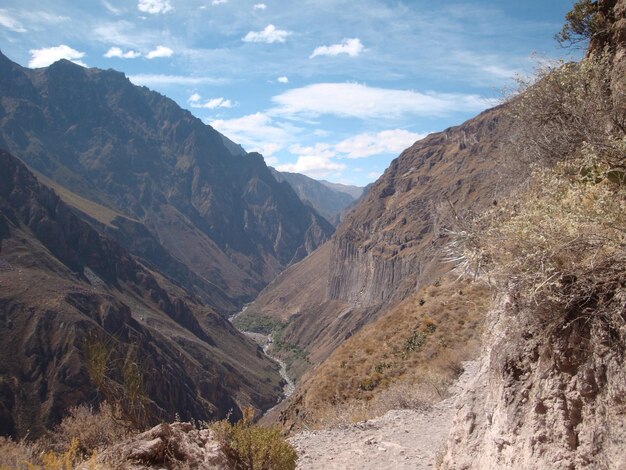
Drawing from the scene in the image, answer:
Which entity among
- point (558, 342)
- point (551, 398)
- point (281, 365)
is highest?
point (558, 342)

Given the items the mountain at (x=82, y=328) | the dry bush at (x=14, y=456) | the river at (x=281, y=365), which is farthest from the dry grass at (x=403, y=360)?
the river at (x=281, y=365)

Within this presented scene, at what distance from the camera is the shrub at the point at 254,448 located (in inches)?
301

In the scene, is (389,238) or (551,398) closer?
(551,398)

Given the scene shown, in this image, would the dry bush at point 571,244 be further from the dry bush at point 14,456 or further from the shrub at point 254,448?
the dry bush at point 14,456

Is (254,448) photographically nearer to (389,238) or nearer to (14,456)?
(14,456)

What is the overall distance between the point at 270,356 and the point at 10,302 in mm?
97454

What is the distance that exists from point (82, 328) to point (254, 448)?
296ft

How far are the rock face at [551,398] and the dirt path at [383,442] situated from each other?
3.38m

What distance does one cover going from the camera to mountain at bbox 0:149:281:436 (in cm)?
7281

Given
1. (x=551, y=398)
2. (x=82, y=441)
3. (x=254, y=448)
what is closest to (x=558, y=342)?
(x=551, y=398)

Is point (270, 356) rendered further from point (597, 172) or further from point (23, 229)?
point (597, 172)

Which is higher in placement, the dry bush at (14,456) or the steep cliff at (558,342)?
the steep cliff at (558,342)

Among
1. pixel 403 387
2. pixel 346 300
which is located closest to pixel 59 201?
pixel 346 300

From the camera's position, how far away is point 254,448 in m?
7.79
